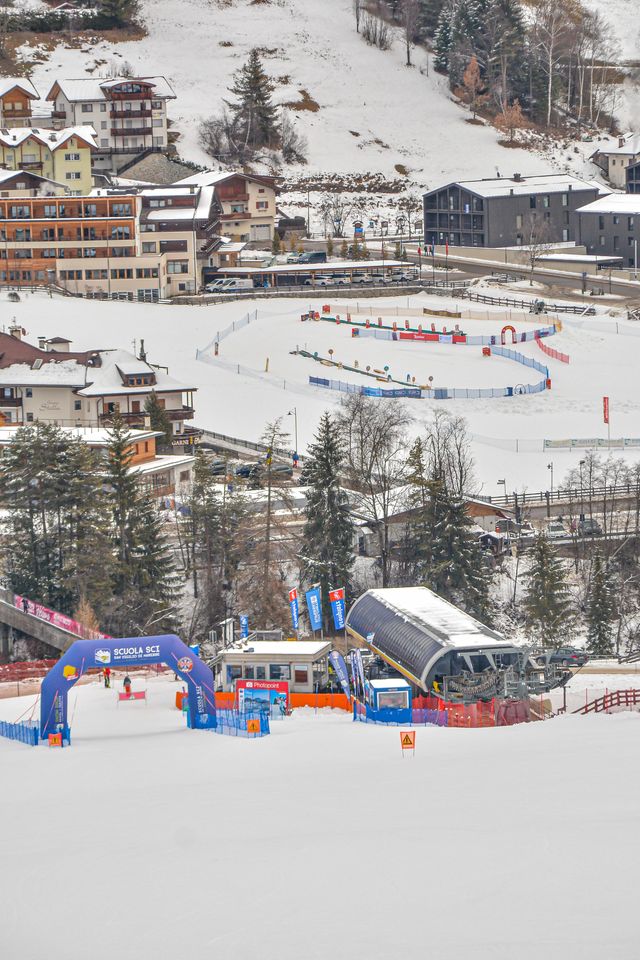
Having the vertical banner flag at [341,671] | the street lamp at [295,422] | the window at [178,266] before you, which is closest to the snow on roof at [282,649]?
the vertical banner flag at [341,671]

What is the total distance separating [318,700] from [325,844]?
33.3ft

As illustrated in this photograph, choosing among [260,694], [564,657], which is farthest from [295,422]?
[260,694]

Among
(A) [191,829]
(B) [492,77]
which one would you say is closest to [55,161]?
(B) [492,77]

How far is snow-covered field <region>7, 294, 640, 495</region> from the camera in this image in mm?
65875

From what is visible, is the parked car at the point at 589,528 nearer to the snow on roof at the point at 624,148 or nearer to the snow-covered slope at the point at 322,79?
the snow-covered slope at the point at 322,79

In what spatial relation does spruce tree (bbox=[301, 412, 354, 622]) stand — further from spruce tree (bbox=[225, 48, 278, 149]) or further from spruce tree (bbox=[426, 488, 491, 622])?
spruce tree (bbox=[225, 48, 278, 149])

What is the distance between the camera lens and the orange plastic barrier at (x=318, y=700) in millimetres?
35438

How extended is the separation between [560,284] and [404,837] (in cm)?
6794

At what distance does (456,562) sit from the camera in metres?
48.1

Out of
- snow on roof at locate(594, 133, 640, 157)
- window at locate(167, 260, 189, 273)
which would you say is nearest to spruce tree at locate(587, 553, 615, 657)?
window at locate(167, 260, 189, 273)

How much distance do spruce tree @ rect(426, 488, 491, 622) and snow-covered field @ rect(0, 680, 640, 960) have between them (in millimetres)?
14307

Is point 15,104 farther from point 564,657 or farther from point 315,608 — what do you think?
point 564,657

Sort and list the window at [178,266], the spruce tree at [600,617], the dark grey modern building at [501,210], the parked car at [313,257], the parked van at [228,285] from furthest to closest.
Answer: the dark grey modern building at [501,210] < the parked car at [313,257] < the window at [178,266] < the parked van at [228,285] < the spruce tree at [600,617]

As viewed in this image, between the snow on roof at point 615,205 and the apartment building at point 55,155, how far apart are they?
2840 cm
